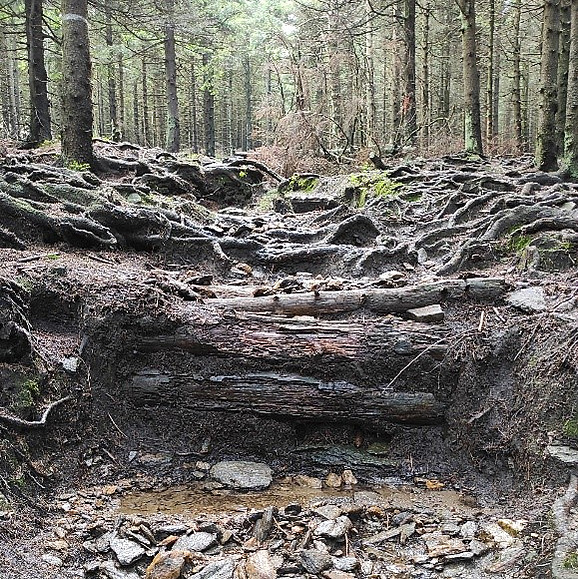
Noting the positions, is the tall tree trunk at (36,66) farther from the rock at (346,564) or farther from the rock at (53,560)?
the rock at (346,564)

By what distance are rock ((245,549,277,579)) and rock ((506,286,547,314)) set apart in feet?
11.4

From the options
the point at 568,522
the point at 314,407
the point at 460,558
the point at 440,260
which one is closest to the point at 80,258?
the point at 314,407

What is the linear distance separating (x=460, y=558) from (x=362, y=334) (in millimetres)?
2437

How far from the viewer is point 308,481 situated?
18.5ft

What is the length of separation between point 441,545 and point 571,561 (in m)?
1.10

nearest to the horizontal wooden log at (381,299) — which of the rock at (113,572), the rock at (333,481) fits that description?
the rock at (333,481)

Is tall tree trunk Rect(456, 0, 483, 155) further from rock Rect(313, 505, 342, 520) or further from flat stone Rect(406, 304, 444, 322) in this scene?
rock Rect(313, 505, 342, 520)

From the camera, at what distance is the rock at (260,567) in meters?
4.03

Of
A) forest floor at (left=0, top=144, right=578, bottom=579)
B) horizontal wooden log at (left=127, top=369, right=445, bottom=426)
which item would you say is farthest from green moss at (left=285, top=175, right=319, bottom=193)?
horizontal wooden log at (left=127, top=369, right=445, bottom=426)

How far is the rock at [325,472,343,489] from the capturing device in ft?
18.3

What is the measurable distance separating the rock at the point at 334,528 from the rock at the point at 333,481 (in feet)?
2.50

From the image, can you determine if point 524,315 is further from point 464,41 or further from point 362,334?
point 464,41

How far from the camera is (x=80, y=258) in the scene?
7.36 meters

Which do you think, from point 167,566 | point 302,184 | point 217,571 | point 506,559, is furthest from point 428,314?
point 302,184
